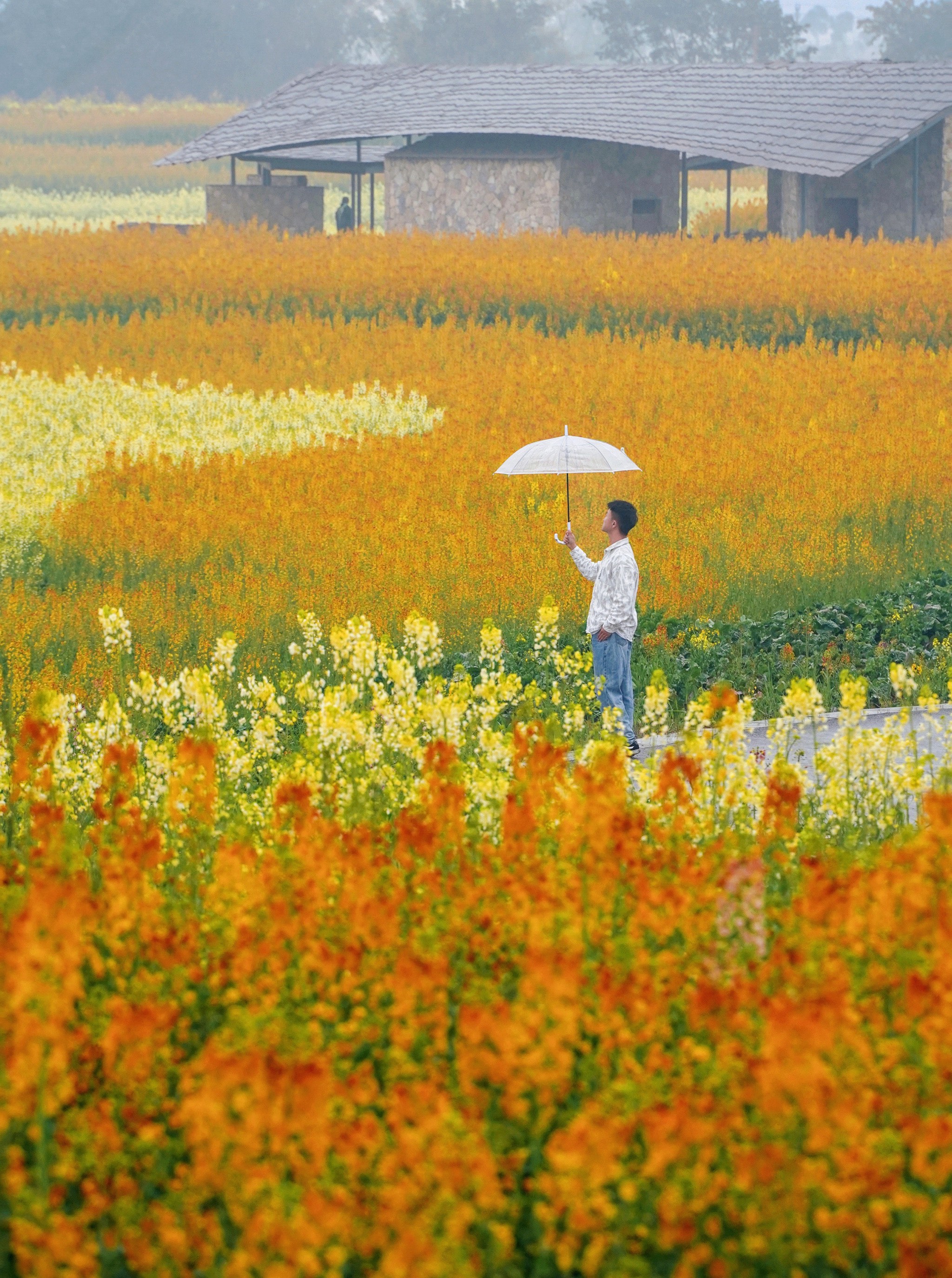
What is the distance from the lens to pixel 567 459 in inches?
356

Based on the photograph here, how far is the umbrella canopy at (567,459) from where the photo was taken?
9.01 m

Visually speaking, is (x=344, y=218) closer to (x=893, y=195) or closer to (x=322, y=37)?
(x=893, y=195)

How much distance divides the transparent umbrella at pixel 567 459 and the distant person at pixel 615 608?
986 millimetres

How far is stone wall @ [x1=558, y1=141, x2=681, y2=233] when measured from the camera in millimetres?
33156

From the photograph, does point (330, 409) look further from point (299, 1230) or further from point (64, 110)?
point (64, 110)

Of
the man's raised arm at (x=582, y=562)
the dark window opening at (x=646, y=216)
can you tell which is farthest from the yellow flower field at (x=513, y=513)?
the dark window opening at (x=646, y=216)

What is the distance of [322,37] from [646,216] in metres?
60.7

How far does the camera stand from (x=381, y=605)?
9.73m

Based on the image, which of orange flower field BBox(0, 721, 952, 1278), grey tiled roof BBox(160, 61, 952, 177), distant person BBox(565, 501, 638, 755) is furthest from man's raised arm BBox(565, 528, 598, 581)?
grey tiled roof BBox(160, 61, 952, 177)

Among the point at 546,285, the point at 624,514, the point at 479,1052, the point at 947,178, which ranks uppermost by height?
the point at 947,178

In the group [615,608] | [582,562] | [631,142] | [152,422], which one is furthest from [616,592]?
[631,142]

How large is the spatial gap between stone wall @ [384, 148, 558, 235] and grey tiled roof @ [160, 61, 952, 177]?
1033 mm

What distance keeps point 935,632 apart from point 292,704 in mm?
4284

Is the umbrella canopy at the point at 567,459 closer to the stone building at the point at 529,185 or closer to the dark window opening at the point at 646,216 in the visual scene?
the stone building at the point at 529,185
